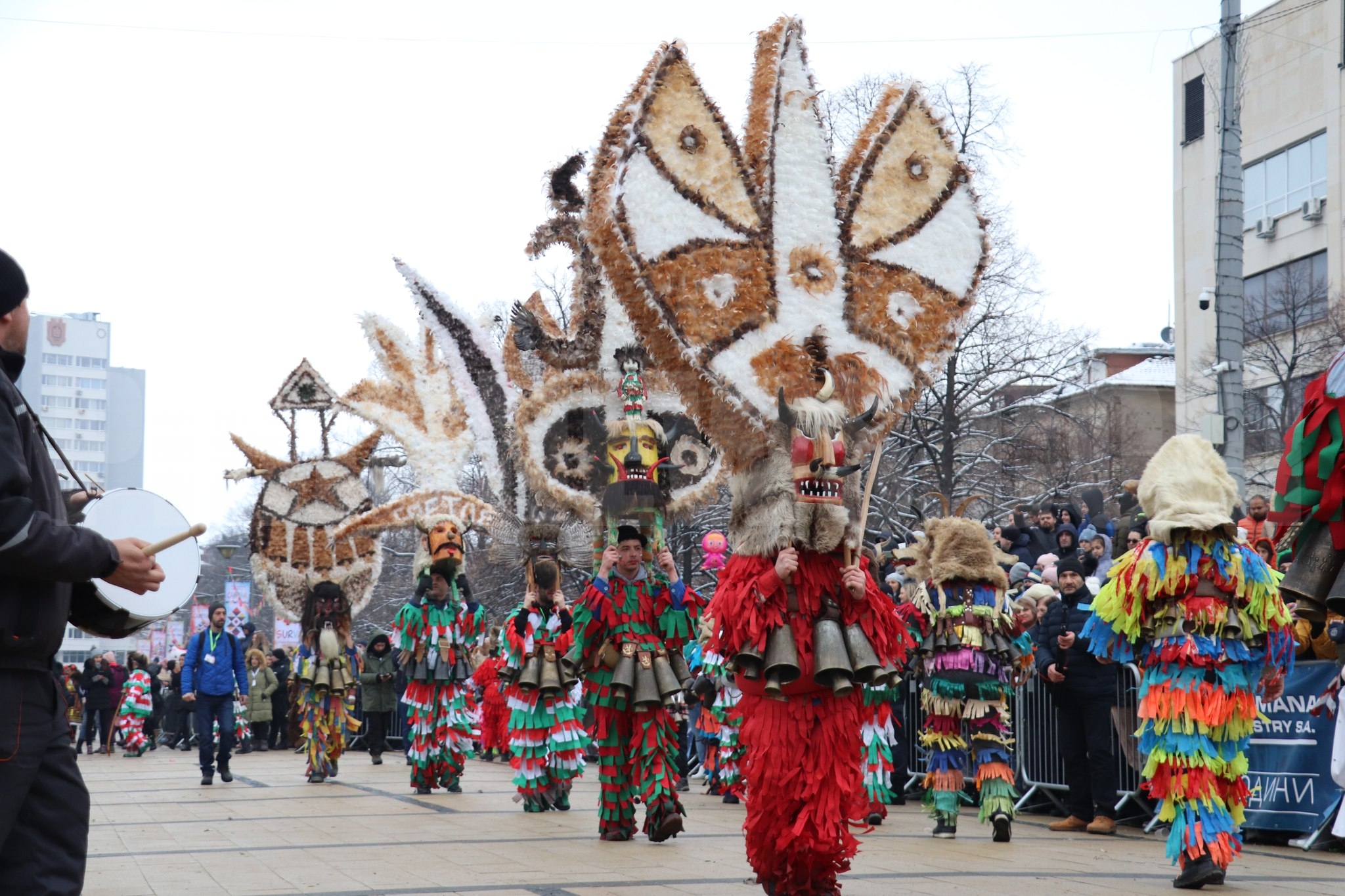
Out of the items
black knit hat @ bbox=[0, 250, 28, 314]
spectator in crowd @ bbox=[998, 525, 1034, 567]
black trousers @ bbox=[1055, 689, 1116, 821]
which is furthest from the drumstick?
spectator in crowd @ bbox=[998, 525, 1034, 567]

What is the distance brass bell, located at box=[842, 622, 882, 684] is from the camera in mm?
6430

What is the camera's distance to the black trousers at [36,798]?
3889mm

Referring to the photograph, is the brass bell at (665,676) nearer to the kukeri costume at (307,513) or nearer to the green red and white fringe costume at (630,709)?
the green red and white fringe costume at (630,709)

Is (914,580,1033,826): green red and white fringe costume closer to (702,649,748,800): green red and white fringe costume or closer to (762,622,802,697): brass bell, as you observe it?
(702,649,748,800): green red and white fringe costume

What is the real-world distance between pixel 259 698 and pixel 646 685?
1601 centimetres

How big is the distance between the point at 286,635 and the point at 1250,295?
2435 centimetres

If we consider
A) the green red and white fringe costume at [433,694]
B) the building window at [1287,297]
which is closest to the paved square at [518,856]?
the green red and white fringe costume at [433,694]

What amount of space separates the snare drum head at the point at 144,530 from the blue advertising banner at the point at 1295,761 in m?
7.36

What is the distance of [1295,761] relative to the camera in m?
9.65

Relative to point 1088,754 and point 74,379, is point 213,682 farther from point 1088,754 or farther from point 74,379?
point 74,379

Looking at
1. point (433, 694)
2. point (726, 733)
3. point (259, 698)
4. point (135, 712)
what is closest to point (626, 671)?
point (726, 733)

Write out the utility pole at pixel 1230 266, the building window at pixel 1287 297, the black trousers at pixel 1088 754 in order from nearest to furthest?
the black trousers at pixel 1088 754
the utility pole at pixel 1230 266
the building window at pixel 1287 297

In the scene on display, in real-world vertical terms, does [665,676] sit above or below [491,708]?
above

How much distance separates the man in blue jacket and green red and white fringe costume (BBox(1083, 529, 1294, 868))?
33.0 feet
